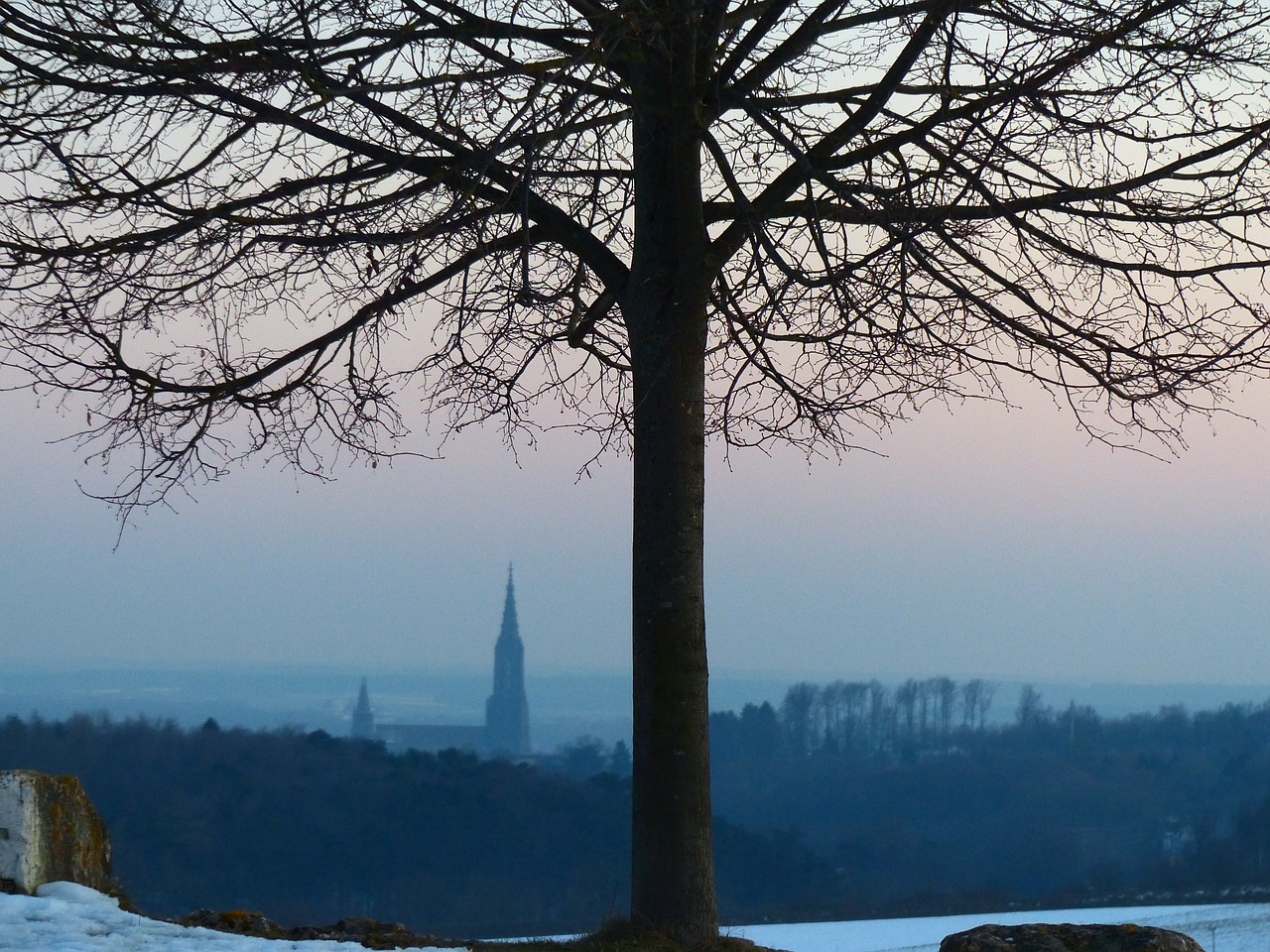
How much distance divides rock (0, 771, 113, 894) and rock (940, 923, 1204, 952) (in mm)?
3890

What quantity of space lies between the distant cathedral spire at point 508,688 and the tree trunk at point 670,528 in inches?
2325

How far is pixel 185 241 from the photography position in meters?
6.36

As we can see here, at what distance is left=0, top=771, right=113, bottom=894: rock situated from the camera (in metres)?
5.10

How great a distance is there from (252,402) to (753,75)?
3.35 meters

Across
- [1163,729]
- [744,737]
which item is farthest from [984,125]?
[1163,729]

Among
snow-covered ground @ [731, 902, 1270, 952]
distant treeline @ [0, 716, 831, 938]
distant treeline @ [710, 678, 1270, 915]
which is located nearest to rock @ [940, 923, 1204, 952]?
snow-covered ground @ [731, 902, 1270, 952]

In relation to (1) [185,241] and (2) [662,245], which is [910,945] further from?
(1) [185,241]

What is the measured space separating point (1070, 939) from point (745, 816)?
2271 centimetres

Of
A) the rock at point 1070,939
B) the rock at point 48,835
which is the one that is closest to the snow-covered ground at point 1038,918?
the rock at point 1070,939

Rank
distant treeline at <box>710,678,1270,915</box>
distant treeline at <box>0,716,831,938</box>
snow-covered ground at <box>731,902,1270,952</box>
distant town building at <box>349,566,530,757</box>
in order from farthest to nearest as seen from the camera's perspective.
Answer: distant town building at <box>349,566,530,757</box> → distant treeline at <box>710,678,1270,915</box> → distant treeline at <box>0,716,831,938</box> → snow-covered ground at <box>731,902,1270,952</box>

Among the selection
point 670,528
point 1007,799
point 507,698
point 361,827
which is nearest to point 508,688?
point 507,698

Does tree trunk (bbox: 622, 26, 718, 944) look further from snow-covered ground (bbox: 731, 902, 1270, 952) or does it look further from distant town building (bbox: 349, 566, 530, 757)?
distant town building (bbox: 349, 566, 530, 757)

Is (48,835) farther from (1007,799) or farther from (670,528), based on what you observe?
(1007,799)

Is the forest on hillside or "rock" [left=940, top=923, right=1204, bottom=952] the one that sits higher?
"rock" [left=940, top=923, right=1204, bottom=952]
